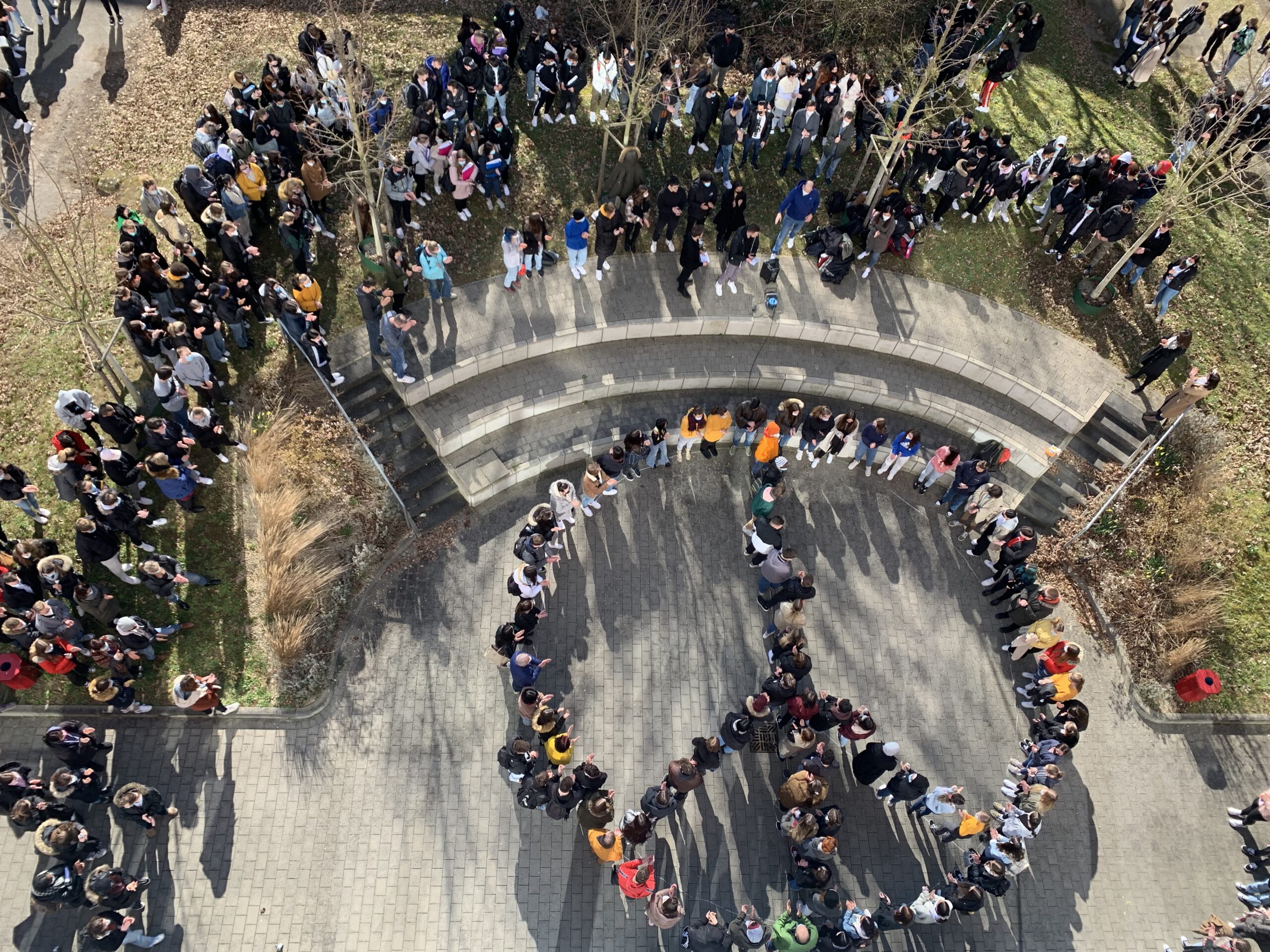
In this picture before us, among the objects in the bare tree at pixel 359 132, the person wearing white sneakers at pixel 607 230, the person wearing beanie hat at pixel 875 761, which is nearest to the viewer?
the person wearing beanie hat at pixel 875 761

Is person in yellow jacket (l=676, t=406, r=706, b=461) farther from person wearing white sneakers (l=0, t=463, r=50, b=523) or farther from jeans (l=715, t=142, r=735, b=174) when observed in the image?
person wearing white sneakers (l=0, t=463, r=50, b=523)

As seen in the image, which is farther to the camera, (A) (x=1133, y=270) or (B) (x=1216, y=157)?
(A) (x=1133, y=270)

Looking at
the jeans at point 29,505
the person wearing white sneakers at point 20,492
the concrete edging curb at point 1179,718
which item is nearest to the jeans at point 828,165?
the concrete edging curb at point 1179,718

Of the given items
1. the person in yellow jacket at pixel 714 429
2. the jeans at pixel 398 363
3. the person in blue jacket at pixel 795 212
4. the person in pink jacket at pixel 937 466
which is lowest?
the person in pink jacket at pixel 937 466

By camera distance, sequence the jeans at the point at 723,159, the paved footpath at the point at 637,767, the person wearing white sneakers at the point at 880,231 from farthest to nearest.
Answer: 1. the jeans at the point at 723,159
2. the person wearing white sneakers at the point at 880,231
3. the paved footpath at the point at 637,767

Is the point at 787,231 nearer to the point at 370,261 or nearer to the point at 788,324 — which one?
the point at 788,324

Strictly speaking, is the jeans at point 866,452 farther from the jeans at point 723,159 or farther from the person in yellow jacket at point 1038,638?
the jeans at point 723,159

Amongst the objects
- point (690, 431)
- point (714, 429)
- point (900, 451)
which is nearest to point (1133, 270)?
point (900, 451)
